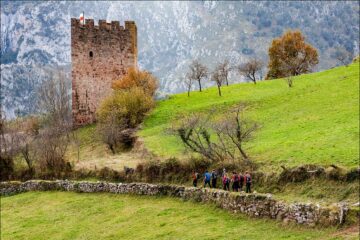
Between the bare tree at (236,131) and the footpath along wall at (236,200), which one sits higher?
the bare tree at (236,131)

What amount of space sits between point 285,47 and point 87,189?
5079 cm

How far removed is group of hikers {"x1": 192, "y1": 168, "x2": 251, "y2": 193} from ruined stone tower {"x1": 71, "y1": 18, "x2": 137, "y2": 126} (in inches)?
1397

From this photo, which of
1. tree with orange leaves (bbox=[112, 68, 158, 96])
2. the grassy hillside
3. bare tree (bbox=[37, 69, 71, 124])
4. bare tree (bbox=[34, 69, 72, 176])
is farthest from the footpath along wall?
tree with orange leaves (bbox=[112, 68, 158, 96])

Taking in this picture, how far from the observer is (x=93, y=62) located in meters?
67.9

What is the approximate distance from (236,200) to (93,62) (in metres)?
44.0

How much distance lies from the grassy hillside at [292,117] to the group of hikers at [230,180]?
2.58 metres

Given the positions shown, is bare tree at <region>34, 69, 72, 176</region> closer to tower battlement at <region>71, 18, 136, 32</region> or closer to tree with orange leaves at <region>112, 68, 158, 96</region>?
tree with orange leaves at <region>112, 68, 158, 96</region>

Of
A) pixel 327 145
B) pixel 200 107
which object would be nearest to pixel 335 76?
pixel 200 107

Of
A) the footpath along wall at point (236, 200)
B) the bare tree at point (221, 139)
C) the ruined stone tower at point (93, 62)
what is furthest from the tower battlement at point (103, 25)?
the bare tree at point (221, 139)

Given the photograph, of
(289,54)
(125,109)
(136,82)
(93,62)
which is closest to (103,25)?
(93,62)

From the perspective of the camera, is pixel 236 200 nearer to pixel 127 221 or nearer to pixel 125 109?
pixel 127 221

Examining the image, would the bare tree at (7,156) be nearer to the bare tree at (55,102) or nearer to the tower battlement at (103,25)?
the bare tree at (55,102)

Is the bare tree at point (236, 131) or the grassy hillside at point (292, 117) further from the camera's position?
the bare tree at point (236, 131)

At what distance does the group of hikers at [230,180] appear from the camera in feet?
99.4
